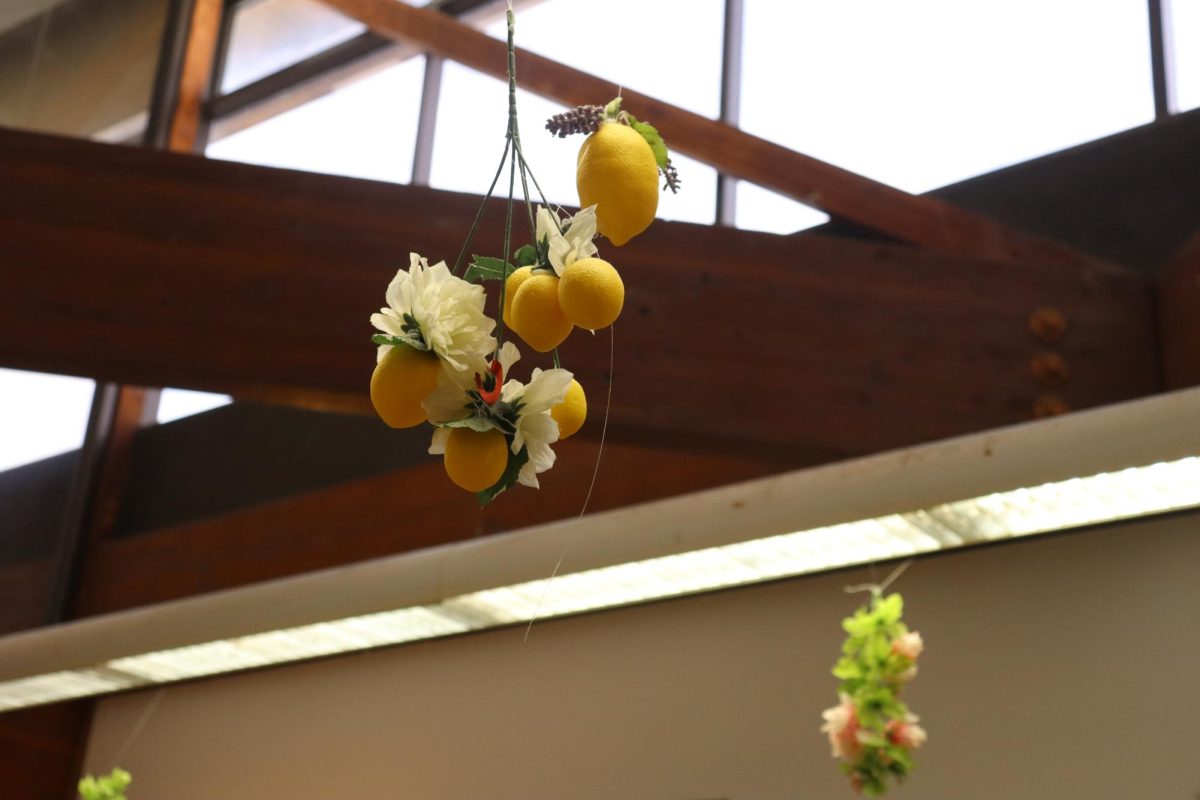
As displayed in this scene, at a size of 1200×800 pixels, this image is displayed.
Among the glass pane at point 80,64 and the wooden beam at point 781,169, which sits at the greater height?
the glass pane at point 80,64

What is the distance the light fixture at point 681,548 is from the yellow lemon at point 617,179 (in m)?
1.95

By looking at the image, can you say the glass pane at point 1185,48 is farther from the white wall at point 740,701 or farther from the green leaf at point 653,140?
the green leaf at point 653,140

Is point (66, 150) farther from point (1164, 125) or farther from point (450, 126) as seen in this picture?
point (1164, 125)

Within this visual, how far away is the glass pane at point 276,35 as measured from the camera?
18.9ft

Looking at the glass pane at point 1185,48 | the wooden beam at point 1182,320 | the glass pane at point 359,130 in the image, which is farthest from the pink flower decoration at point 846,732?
the glass pane at point 359,130

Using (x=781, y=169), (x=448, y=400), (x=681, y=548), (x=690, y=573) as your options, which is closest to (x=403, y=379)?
(x=448, y=400)

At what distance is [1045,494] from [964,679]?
79cm

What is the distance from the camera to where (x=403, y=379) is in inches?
33.5

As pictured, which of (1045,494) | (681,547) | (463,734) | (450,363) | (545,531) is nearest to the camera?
(450,363)

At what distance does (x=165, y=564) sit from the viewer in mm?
5410

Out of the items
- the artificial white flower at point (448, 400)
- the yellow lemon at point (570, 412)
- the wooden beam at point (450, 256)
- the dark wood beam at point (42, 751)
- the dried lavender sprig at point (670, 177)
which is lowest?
the artificial white flower at point (448, 400)

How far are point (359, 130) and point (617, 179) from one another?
4803 mm

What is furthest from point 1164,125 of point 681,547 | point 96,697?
point 96,697

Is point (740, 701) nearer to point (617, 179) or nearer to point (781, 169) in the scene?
point (781, 169)
